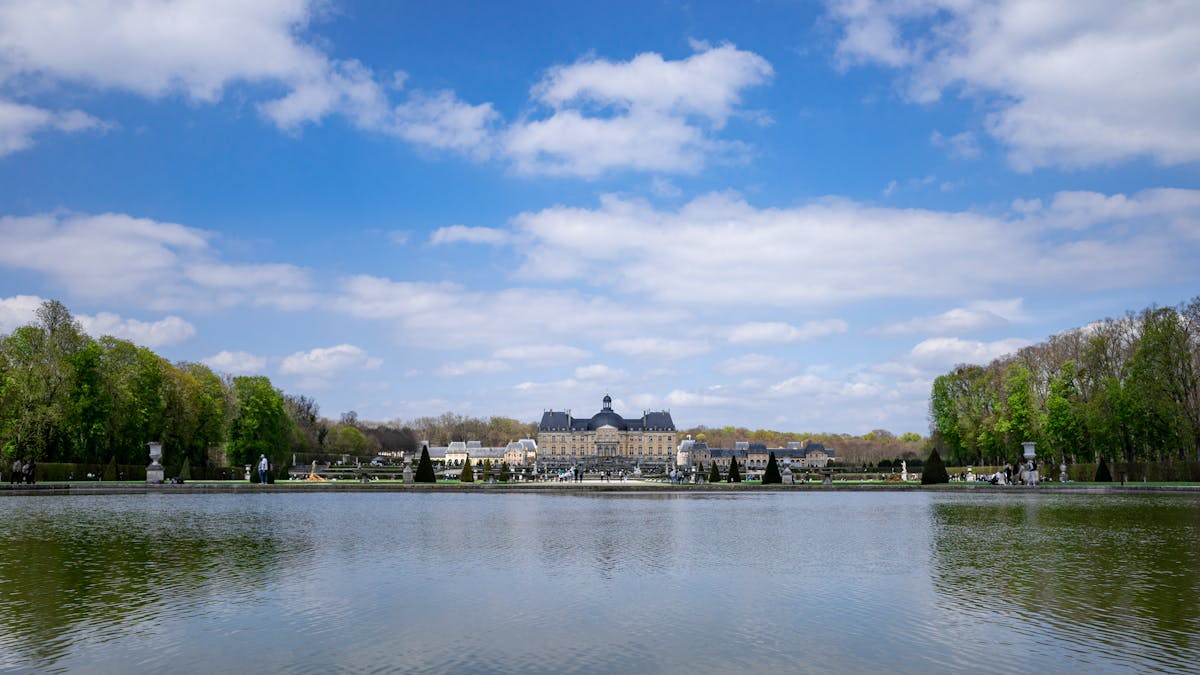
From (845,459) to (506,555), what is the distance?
171039 mm

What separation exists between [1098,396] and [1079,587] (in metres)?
47.3

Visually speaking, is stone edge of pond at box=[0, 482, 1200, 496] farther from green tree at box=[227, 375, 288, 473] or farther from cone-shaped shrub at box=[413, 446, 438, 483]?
green tree at box=[227, 375, 288, 473]

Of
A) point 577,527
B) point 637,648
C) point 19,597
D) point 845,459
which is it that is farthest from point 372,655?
A: point 845,459

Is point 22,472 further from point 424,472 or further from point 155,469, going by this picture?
point 424,472

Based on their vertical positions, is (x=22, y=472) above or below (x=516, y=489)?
above

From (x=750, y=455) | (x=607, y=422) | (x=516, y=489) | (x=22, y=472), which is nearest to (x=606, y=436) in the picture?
(x=607, y=422)

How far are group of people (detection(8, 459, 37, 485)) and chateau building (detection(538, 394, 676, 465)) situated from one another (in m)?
125

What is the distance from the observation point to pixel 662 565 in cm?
1727

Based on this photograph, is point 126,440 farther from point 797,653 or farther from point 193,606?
point 797,653

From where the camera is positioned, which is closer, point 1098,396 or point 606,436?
point 1098,396

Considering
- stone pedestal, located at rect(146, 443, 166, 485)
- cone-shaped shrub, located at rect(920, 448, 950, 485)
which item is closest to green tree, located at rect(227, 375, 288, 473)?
stone pedestal, located at rect(146, 443, 166, 485)

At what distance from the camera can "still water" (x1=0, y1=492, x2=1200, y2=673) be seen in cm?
1001

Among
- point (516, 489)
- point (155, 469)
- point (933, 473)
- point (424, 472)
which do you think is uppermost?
point (155, 469)

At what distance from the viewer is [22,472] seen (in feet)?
158
